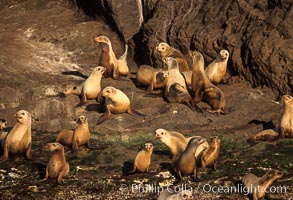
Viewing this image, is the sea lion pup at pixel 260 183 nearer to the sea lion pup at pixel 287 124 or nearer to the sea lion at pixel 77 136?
the sea lion pup at pixel 287 124

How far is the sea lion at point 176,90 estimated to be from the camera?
1278 centimetres

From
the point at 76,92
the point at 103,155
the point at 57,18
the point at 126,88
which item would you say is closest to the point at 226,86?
the point at 126,88

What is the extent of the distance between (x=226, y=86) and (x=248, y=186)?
505 centimetres

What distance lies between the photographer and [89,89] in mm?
13164

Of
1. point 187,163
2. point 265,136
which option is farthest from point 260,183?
point 265,136

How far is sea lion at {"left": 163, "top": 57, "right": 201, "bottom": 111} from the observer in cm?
1278

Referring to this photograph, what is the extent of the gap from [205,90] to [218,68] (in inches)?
47.6

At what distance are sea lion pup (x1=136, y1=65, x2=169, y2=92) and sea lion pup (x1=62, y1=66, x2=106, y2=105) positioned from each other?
0.99 meters

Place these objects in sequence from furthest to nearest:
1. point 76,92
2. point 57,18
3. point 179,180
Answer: point 57,18 → point 76,92 → point 179,180

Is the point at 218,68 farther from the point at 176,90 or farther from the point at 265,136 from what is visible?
the point at 265,136

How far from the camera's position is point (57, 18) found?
19.0 metres

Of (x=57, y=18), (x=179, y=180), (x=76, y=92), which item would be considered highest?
(x=57, y=18)

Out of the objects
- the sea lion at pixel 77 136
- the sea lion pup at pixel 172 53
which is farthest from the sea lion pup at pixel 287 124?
the sea lion pup at pixel 172 53

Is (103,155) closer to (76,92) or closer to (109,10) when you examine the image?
(76,92)
